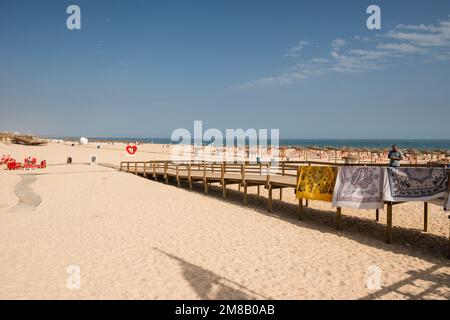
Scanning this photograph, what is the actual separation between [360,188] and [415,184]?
1563mm

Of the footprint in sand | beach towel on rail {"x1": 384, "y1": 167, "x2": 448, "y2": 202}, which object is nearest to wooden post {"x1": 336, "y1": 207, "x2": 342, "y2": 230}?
beach towel on rail {"x1": 384, "y1": 167, "x2": 448, "y2": 202}

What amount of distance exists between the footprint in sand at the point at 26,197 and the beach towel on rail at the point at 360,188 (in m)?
12.4

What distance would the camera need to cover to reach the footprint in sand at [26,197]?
14211 millimetres

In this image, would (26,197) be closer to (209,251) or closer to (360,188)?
(209,251)

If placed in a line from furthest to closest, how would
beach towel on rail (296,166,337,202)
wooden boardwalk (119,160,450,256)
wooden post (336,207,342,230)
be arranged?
wooden boardwalk (119,160,450,256)
wooden post (336,207,342,230)
beach towel on rail (296,166,337,202)

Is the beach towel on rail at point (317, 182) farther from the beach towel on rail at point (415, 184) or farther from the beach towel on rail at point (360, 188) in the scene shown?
the beach towel on rail at point (415, 184)

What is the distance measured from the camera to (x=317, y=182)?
12.1 m

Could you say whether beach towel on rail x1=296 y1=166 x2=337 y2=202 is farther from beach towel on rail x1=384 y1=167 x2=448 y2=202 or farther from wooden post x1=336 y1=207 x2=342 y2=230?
beach towel on rail x1=384 y1=167 x2=448 y2=202

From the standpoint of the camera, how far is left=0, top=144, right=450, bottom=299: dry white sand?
695cm

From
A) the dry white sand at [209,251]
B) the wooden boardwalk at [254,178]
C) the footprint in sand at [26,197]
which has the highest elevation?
the wooden boardwalk at [254,178]

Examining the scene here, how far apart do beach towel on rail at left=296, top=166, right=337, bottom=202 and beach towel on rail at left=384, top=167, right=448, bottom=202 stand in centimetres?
188

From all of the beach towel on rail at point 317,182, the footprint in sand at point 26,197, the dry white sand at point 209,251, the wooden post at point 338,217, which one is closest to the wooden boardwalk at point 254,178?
the wooden post at point 338,217

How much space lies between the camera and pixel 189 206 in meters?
15.1
